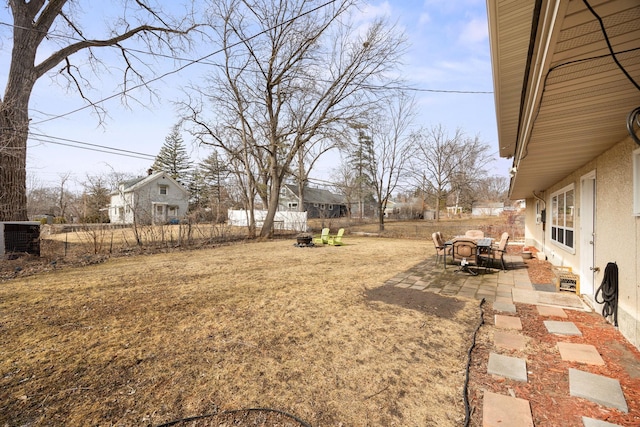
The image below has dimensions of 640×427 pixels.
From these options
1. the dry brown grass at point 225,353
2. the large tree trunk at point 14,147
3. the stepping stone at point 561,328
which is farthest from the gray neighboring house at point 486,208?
the large tree trunk at point 14,147

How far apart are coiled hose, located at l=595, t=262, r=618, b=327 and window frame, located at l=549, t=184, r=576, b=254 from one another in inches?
98.9

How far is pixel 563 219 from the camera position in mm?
6676

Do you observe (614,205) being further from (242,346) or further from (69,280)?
(69,280)

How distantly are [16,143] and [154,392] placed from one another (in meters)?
9.99

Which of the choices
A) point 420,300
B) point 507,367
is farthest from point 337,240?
point 507,367

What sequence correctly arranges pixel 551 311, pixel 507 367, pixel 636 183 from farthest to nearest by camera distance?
pixel 551 311
pixel 636 183
pixel 507 367

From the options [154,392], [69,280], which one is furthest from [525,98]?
[69,280]

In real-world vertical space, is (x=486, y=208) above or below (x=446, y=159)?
below

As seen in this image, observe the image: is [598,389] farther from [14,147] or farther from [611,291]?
[14,147]

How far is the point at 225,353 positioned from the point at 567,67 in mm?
3608

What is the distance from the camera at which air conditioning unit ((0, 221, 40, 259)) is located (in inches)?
283

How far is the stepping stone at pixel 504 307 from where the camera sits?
159 inches

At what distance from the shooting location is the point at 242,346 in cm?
295

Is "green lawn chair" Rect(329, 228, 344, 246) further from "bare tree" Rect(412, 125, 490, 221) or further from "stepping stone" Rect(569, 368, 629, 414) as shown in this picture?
"bare tree" Rect(412, 125, 490, 221)
